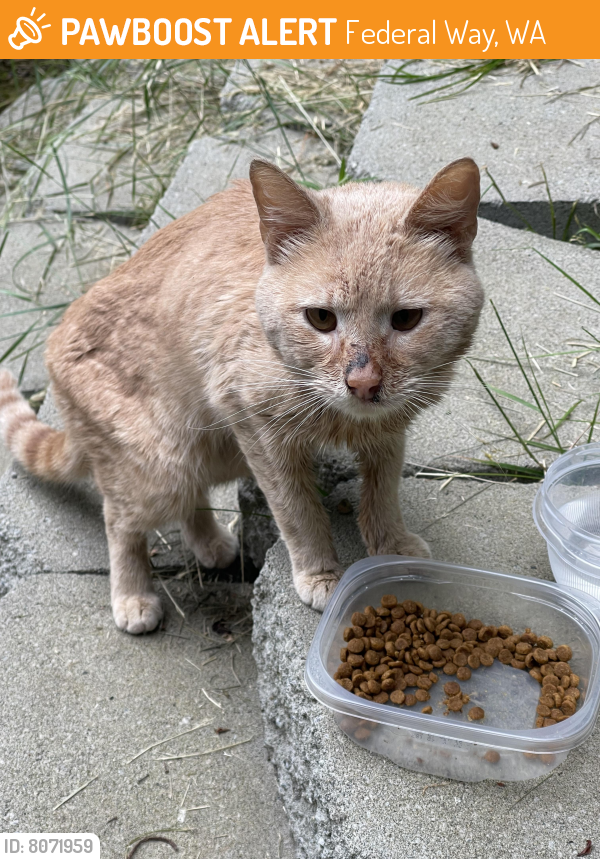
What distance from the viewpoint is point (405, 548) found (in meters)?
2.17

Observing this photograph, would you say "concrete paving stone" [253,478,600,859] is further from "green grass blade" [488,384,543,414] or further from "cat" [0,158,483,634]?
"green grass blade" [488,384,543,414]

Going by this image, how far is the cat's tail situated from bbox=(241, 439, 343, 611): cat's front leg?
848 millimetres

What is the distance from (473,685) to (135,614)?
114cm

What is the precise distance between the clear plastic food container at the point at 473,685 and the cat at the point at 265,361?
105 millimetres

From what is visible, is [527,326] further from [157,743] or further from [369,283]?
[157,743]

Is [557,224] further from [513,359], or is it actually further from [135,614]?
[135,614]

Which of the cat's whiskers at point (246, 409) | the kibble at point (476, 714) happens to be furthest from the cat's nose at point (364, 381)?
the kibble at point (476, 714)

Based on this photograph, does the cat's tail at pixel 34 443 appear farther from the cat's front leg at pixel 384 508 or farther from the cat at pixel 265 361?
the cat's front leg at pixel 384 508

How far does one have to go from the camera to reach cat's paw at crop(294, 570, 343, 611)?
2038 millimetres

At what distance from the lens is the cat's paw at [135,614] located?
2.49 meters

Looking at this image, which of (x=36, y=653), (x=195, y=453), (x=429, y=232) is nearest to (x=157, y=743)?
(x=36, y=653)

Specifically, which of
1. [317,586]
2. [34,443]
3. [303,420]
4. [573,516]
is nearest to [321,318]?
[303,420]

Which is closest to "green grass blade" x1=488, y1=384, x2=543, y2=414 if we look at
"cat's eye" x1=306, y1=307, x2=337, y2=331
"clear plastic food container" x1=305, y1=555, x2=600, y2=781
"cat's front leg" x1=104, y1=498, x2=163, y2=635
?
"clear plastic food container" x1=305, y1=555, x2=600, y2=781

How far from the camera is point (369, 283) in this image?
164cm
